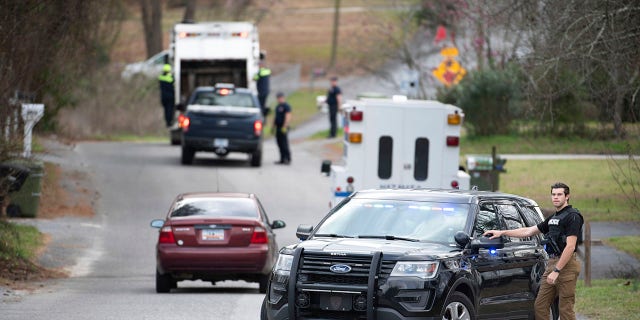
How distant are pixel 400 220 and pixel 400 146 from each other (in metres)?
8.95

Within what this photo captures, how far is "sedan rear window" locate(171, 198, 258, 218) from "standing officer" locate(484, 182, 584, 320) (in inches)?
252

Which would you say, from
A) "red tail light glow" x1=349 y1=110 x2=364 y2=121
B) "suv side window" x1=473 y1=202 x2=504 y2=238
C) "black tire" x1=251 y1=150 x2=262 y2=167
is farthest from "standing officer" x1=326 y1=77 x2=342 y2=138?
"suv side window" x1=473 y1=202 x2=504 y2=238

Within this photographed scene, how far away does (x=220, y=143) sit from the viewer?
32250mm

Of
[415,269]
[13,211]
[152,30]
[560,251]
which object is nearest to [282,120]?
[13,211]

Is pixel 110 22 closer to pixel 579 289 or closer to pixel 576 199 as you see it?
pixel 576 199

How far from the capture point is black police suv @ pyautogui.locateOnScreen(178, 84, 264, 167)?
32125mm

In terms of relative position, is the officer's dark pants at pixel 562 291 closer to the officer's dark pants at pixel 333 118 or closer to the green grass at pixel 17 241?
the green grass at pixel 17 241

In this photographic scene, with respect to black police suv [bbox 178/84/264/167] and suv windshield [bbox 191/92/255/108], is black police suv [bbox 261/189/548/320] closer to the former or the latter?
black police suv [bbox 178/84/264/167]

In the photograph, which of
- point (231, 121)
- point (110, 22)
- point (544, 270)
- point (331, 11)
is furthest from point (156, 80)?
point (331, 11)

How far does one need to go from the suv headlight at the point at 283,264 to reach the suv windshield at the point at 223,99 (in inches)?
839

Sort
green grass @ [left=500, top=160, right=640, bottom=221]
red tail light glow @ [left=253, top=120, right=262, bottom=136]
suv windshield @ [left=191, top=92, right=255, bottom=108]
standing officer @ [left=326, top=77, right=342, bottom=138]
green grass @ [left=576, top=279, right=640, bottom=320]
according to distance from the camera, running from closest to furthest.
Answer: green grass @ [left=576, top=279, right=640, bottom=320] < green grass @ [left=500, top=160, right=640, bottom=221] < red tail light glow @ [left=253, top=120, right=262, bottom=136] < suv windshield @ [left=191, top=92, right=255, bottom=108] < standing officer @ [left=326, top=77, right=342, bottom=138]

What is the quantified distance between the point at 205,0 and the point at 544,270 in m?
64.3

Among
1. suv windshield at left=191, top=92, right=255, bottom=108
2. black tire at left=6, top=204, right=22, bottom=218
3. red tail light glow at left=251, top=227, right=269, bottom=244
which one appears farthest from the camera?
suv windshield at left=191, top=92, right=255, bottom=108

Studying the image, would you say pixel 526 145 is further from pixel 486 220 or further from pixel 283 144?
pixel 486 220
